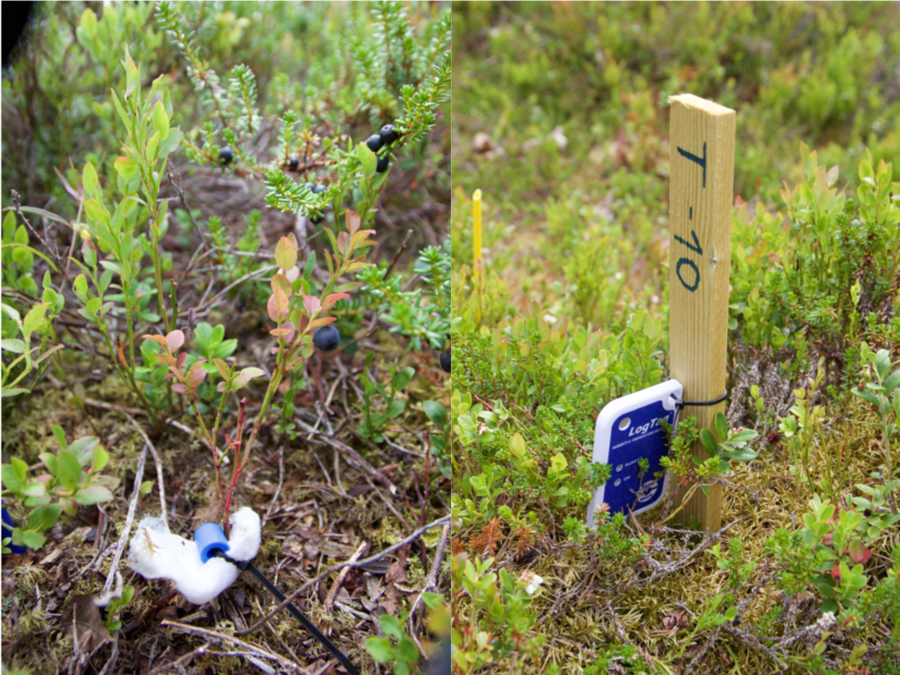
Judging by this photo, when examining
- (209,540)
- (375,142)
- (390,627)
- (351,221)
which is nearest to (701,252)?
(351,221)

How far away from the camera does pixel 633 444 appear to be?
154 centimetres

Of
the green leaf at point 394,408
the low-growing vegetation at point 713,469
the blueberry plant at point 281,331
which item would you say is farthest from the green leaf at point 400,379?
the blueberry plant at point 281,331

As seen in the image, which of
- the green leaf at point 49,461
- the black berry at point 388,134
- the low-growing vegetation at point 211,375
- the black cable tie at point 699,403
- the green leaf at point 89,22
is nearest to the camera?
the green leaf at point 49,461

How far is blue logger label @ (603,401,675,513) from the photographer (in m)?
1.51

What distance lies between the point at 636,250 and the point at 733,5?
2563mm

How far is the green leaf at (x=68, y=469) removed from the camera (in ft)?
3.66

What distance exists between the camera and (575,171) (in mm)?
4113

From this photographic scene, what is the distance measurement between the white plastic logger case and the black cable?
612mm

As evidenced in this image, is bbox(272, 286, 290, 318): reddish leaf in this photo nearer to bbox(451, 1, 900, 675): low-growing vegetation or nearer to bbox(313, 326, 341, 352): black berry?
bbox(313, 326, 341, 352): black berry

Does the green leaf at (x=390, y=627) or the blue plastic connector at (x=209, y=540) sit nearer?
the green leaf at (x=390, y=627)

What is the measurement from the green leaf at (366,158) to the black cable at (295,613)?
0.96 metres

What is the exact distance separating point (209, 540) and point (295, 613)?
0.25 metres

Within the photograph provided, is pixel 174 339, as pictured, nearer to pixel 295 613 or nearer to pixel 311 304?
pixel 311 304

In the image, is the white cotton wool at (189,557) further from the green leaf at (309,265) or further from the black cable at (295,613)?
the green leaf at (309,265)
